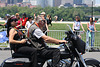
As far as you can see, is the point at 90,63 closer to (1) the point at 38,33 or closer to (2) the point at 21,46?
(1) the point at 38,33

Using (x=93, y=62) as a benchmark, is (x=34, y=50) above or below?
above

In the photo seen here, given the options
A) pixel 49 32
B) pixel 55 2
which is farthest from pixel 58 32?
pixel 55 2

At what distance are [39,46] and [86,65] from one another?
114cm

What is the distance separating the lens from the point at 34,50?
18.3 ft

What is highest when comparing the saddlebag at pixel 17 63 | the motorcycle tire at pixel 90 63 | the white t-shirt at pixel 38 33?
the white t-shirt at pixel 38 33

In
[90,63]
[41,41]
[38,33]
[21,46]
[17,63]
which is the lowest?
[90,63]

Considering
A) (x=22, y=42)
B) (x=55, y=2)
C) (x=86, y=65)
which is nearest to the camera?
(x=22, y=42)

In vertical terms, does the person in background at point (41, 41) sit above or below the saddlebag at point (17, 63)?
above

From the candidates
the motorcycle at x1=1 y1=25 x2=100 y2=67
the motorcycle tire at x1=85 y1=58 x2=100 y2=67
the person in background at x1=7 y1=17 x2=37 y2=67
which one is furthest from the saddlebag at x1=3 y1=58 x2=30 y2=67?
the motorcycle tire at x1=85 y1=58 x2=100 y2=67

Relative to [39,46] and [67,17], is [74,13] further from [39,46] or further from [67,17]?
[39,46]

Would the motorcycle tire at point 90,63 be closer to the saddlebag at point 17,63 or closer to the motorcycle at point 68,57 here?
the motorcycle at point 68,57

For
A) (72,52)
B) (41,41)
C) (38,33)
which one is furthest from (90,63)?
(38,33)

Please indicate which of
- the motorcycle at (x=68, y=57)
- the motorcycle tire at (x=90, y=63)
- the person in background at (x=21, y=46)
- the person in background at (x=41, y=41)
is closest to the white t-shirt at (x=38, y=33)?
the person in background at (x=41, y=41)

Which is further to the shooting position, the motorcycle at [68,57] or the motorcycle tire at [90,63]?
the motorcycle tire at [90,63]
